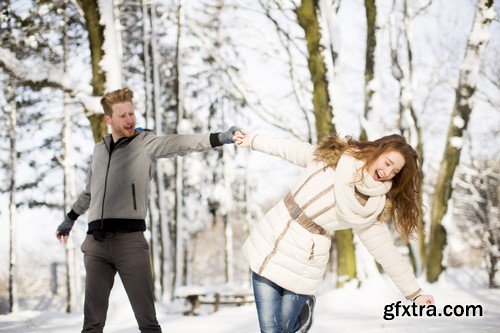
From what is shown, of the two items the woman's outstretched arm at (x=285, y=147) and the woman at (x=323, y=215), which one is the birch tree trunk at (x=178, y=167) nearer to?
the woman's outstretched arm at (x=285, y=147)

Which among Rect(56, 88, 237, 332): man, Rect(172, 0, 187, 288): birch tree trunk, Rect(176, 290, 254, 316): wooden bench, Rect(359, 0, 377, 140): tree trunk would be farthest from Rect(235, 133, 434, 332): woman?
Rect(172, 0, 187, 288): birch tree trunk

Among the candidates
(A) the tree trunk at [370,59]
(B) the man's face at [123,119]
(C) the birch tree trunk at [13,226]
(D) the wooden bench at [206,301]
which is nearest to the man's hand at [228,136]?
(B) the man's face at [123,119]

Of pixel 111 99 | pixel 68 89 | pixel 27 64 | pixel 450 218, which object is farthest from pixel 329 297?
pixel 111 99

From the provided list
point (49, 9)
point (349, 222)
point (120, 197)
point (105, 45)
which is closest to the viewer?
point (349, 222)

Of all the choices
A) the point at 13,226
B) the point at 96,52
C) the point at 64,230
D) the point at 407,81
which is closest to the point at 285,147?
the point at 64,230

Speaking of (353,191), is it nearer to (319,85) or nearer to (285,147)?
(285,147)

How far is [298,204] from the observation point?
3.35 meters

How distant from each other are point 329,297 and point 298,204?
272 inches

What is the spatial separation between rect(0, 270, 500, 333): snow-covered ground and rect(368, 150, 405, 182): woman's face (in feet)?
11.6

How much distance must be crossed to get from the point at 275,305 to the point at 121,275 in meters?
1.20

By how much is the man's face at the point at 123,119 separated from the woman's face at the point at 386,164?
1.82 meters

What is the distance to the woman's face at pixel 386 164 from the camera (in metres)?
3.29

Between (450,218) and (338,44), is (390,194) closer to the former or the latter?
(338,44)

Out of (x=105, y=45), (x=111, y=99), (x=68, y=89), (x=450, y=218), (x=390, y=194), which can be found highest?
(x=105, y=45)
